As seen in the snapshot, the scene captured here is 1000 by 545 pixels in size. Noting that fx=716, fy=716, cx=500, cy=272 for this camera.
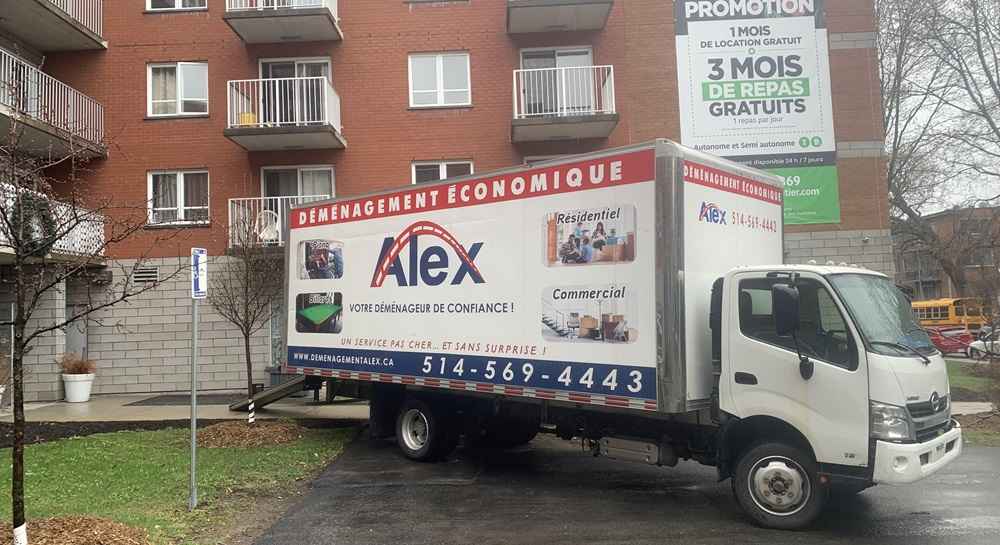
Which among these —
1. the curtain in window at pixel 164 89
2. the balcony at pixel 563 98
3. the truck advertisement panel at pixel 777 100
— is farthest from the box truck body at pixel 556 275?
the curtain in window at pixel 164 89

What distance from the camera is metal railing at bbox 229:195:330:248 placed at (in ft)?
51.1

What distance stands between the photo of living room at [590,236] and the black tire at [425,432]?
2.84 metres

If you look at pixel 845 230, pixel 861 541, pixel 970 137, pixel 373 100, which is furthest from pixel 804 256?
pixel 970 137

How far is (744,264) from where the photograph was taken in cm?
719

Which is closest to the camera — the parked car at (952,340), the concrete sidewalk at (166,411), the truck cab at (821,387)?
the truck cab at (821,387)

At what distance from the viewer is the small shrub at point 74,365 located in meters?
16.3

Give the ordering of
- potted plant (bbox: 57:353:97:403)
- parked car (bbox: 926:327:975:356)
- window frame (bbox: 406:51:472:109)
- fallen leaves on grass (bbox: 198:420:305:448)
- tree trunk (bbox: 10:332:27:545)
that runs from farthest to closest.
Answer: parked car (bbox: 926:327:975:356) → window frame (bbox: 406:51:472:109) → potted plant (bbox: 57:353:97:403) → fallen leaves on grass (bbox: 198:420:305:448) → tree trunk (bbox: 10:332:27:545)

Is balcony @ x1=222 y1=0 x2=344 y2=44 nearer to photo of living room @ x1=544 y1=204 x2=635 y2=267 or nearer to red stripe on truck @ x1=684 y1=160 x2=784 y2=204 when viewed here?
photo of living room @ x1=544 y1=204 x2=635 y2=267

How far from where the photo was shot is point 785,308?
5906 millimetres

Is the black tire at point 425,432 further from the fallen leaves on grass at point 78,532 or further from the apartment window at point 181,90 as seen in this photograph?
the apartment window at point 181,90

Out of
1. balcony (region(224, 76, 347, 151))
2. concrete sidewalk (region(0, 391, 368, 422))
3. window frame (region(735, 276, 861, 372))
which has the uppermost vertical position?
balcony (region(224, 76, 347, 151))

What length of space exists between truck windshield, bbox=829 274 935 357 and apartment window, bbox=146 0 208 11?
58.3ft

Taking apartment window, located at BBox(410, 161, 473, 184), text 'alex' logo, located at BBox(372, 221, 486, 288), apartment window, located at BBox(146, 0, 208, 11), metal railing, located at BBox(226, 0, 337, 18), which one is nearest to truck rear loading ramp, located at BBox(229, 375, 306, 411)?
text 'alex' logo, located at BBox(372, 221, 486, 288)

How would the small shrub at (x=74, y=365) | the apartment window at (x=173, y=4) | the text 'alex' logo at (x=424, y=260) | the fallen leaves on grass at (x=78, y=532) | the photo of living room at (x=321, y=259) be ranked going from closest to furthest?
the fallen leaves on grass at (x=78, y=532) < the text 'alex' logo at (x=424, y=260) < the photo of living room at (x=321, y=259) < the small shrub at (x=74, y=365) < the apartment window at (x=173, y=4)
